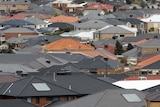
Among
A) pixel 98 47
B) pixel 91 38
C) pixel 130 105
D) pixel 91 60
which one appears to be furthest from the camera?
pixel 91 38

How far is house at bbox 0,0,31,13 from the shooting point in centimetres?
10219

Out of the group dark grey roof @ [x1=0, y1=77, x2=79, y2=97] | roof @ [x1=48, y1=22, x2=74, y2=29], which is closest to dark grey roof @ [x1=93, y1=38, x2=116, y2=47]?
roof @ [x1=48, y1=22, x2=74, y2=29]

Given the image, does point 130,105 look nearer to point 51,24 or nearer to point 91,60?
point 91,60

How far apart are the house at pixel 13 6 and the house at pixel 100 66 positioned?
55029 millimetres

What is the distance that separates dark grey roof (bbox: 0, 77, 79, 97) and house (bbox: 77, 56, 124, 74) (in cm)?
1357

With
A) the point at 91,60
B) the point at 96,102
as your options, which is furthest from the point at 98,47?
the point at 96,102

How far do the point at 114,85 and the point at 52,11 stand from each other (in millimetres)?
63405

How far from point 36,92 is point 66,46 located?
27.2 m

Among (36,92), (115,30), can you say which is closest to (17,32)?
(115,30)

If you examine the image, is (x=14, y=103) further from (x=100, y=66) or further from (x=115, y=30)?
(x=115, y=30)

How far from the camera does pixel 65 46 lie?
5797cm

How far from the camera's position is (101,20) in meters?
80.4

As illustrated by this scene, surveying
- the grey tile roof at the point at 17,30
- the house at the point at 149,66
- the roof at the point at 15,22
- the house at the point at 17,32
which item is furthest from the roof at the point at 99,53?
the roof at the point at 15,22

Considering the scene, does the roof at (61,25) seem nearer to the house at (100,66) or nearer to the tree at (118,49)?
the tree at (118,49)
